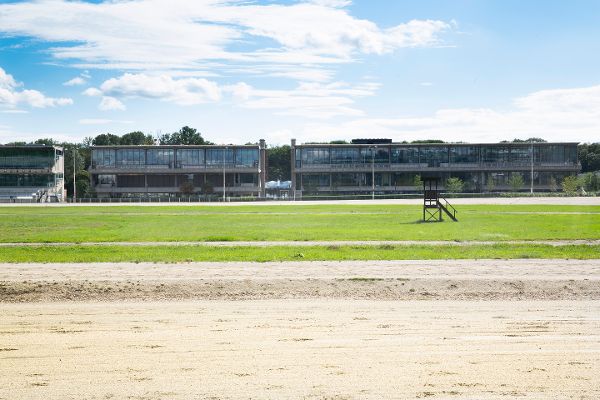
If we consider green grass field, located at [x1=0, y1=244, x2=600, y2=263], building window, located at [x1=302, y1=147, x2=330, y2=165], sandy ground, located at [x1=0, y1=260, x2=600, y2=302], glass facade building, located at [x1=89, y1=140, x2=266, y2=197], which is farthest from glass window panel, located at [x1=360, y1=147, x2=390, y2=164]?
sandy ground, located at [x1=0, y1=260, x2=600, y2=302]

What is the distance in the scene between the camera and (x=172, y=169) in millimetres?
158250

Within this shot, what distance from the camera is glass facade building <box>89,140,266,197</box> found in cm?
15738

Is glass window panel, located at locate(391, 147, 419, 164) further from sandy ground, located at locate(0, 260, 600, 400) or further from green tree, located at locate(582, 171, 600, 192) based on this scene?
sandy ground, located at locate(0, 260, 600, 400)

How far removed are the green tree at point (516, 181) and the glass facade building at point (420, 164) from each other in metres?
1.67

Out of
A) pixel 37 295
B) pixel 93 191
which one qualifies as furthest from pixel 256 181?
pixel 37 295

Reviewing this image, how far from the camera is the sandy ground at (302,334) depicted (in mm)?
11656

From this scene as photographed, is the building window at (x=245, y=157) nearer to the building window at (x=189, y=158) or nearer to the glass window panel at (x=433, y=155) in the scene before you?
the building window at (x=189, y=158)

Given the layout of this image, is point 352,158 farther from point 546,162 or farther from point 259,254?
point 259,254

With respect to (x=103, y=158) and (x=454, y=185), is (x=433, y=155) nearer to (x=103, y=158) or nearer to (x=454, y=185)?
(x=454, y=185)

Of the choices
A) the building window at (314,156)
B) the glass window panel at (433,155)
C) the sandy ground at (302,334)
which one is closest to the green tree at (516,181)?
the glass window panel at (433,155)

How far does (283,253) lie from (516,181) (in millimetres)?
131779

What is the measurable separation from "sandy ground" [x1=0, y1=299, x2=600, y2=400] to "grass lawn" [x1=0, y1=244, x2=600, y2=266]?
395 inches

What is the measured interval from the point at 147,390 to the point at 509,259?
66.9 ft

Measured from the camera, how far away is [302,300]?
1931 cm
